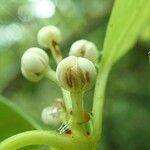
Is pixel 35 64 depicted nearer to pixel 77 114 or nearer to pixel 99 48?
pixel 77 114

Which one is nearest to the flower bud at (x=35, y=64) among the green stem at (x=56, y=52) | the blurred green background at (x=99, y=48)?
the green stem at (x=56, y=52)

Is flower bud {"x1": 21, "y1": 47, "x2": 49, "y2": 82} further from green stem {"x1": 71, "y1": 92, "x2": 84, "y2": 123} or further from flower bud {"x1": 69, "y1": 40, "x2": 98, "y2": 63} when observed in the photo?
green stem {"x1": 71, "y1": 92, "x2": 84, "y2": 123}

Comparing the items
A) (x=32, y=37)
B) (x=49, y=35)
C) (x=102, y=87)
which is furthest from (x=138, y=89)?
(x=102, y=87)

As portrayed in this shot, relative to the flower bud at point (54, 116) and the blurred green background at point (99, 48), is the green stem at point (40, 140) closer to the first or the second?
the flower bud at point (54, 116)

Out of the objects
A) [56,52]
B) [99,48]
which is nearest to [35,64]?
[56,52]

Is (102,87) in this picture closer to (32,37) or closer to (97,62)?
(97,62)
